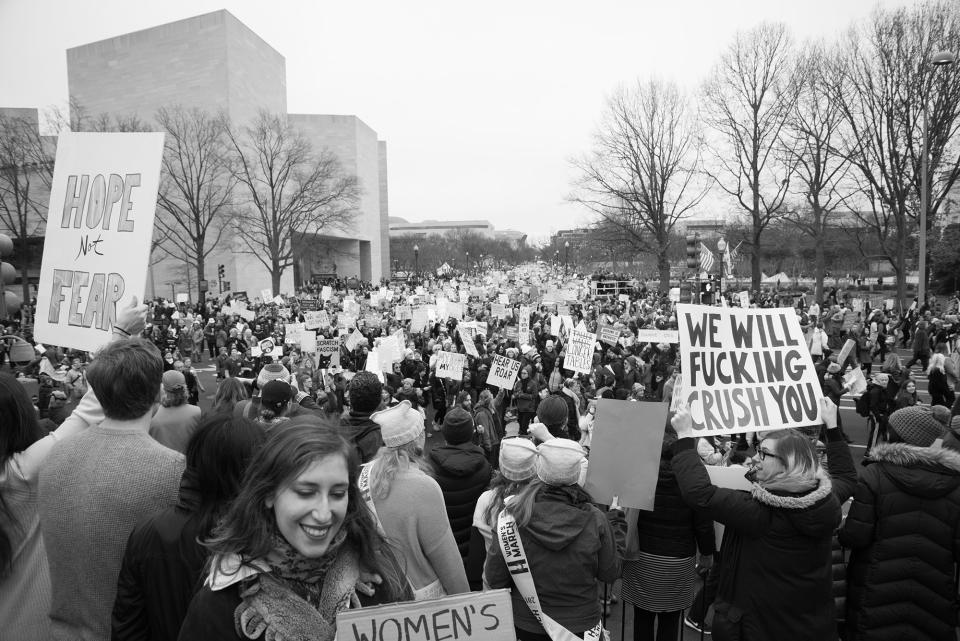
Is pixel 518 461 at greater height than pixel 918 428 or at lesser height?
lesser

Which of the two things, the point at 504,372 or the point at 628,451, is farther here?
the point at 504,372

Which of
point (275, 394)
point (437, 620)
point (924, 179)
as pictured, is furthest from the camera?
point (924, 179)

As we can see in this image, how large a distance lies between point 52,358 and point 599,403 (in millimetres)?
16240

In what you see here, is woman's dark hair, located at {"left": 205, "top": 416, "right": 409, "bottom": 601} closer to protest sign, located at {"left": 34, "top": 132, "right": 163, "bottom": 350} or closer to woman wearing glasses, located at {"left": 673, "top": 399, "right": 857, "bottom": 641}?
woman wearing glasses, located at {"left": 673, "top": 399, "right": 857, "bottom": 641}

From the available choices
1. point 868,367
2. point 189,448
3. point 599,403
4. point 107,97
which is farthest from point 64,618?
point 107,97

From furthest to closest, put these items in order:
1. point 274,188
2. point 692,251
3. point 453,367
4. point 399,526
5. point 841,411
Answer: point 274,188, point 692,251, point 841,411, point 453,367, point 399,526

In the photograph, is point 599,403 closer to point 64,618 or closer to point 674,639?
point 674,639

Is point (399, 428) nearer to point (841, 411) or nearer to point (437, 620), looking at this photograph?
point (437, 620)

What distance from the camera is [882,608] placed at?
9.86 feet

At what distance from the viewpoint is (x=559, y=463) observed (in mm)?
2746

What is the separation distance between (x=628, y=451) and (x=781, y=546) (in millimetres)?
884

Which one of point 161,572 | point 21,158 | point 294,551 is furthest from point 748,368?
point 21,158

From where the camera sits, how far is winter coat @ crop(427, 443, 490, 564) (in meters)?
3.84

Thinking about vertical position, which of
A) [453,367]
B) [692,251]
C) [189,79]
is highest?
[189,79]
